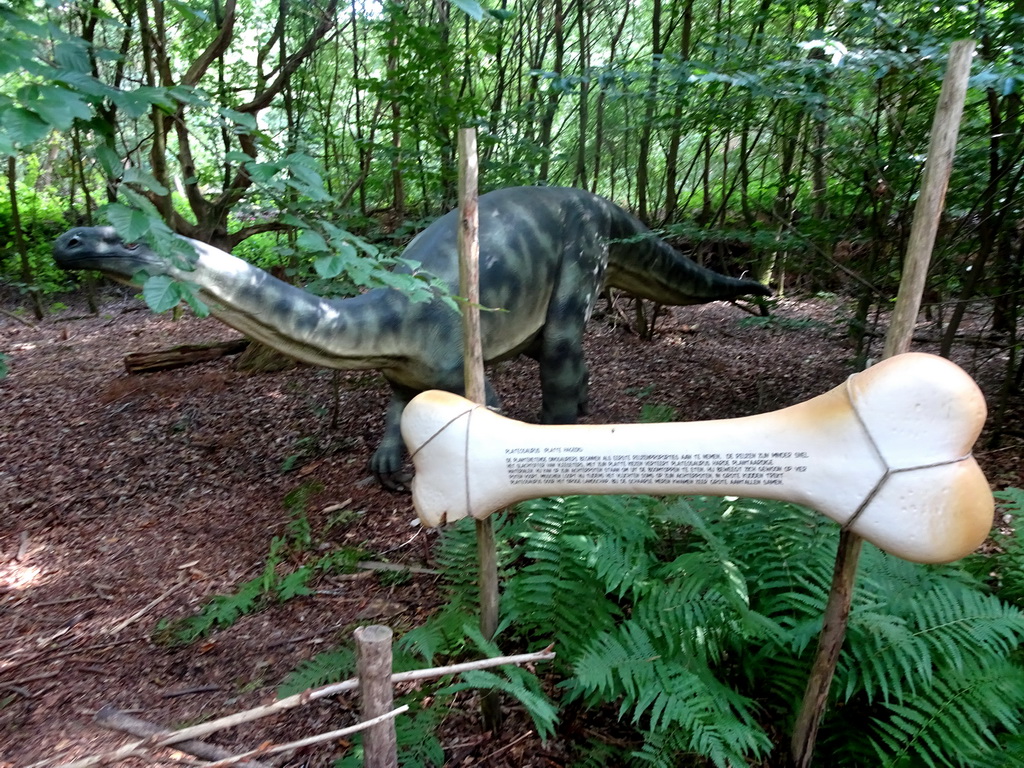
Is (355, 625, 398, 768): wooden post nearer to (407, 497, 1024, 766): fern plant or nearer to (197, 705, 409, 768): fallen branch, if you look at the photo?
(197, 705, 409, 768): fallen branch

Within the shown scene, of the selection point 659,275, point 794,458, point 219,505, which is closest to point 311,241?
point 794,458

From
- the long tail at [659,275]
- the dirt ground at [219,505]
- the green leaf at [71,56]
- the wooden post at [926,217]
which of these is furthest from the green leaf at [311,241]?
the long tail at [659,275]

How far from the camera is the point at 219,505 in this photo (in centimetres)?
400

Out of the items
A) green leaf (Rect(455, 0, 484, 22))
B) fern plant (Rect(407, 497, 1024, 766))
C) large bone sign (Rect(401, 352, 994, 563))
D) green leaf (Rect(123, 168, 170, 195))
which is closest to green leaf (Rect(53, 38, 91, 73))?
green leaf (Rect(123, 168, 170, 195))

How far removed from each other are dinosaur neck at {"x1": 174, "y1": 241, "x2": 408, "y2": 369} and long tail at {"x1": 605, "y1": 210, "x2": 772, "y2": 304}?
1734mm

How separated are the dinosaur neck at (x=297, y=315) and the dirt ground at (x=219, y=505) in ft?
3.34

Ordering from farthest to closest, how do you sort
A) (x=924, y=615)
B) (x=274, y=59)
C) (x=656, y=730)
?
(x=274, y=59) → (x=924, y=615) → (x=656, y=730)

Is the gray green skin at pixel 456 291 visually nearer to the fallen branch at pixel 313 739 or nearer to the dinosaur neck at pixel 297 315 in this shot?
the dinosaur neck at pixel 297 315

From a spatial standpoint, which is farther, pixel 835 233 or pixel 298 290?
pixel 835 233

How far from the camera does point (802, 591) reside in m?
2.42

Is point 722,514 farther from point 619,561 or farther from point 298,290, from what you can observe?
point 298,290

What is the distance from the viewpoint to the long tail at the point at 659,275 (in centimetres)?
443

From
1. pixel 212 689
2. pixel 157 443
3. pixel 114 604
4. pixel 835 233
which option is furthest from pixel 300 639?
pixel 835 233

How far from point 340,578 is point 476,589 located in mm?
885
